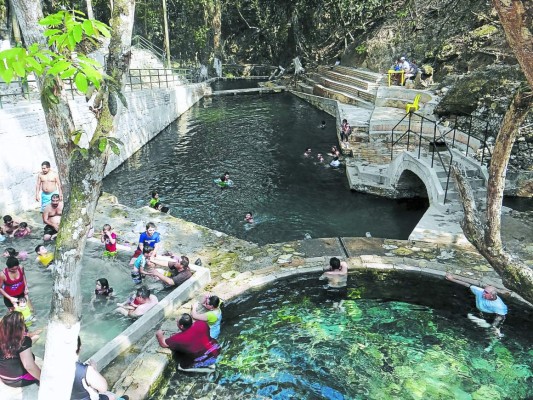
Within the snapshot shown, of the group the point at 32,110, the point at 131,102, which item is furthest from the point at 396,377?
the point at 131,102

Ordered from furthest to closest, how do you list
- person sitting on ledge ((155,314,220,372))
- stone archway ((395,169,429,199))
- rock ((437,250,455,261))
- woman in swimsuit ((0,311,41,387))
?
stone archway ((395,169,429,199)), rock ((437,250,455,261)), person sitting on ledge ((155,314,220,372)), woman in swimsuit ((0,311,41,387))

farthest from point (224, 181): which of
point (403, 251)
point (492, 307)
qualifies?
point (492, 307)

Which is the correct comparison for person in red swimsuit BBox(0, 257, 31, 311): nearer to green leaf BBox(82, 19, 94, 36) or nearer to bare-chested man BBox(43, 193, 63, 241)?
bare-chested man BBox(43, 193, 63, 241)

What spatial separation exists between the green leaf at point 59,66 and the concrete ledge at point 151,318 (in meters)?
4.47

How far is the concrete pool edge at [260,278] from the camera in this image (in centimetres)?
658

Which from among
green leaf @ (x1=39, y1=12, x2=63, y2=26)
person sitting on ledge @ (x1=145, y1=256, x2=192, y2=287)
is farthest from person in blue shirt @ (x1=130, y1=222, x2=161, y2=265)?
green leaf @ (x1=39, y1=12, x2=63, y2=26)

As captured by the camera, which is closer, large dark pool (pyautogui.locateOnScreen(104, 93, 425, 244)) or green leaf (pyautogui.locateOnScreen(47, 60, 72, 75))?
green leaf (pyautogui.locateOnScreen(47, 60, 72, 75))

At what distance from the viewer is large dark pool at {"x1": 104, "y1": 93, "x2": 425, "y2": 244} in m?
13.2

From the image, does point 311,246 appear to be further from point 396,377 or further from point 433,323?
point 396,377

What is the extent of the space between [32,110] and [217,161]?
7763 millimetres

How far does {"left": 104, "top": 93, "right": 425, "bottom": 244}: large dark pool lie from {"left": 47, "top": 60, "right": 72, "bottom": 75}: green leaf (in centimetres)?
914

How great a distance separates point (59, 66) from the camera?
10.6 feet

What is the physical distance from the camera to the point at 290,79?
38.5 metres

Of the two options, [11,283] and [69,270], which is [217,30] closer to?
[11,283]
